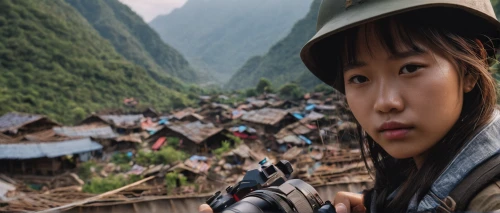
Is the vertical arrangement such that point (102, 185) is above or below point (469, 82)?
below

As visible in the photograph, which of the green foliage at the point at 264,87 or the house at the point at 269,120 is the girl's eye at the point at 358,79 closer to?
the house at the point at 269,120

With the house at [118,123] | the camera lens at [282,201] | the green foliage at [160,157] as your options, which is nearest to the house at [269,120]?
the green foliage at [160,157]

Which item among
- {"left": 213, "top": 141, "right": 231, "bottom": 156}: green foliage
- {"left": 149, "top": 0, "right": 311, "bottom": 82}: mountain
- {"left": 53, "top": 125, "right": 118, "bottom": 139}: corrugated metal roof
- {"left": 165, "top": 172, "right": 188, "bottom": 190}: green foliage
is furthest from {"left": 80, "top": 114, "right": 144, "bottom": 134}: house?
{"left": 149, "top": 0, "right": 311, "bottom": 82}: mountain

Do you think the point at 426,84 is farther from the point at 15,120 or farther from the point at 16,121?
the point at 15,120

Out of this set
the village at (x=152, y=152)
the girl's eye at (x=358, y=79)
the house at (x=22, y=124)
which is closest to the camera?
the girl's eye at (x=358, y=79)

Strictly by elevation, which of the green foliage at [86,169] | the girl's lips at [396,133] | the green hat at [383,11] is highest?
the green hat at [383,11]

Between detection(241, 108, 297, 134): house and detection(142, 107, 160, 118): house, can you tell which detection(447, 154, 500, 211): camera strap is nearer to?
detection(241, 108, 297, 134): house

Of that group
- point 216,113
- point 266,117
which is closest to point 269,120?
point 266,117
